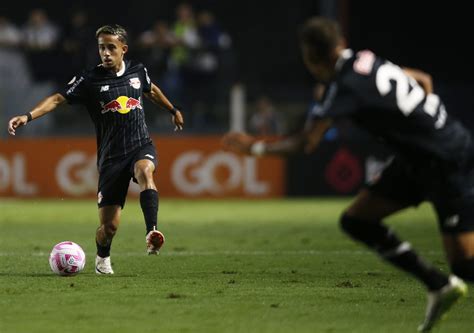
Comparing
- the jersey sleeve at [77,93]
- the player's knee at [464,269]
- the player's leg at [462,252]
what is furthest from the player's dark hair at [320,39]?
the jersey sleeve at [77,93]

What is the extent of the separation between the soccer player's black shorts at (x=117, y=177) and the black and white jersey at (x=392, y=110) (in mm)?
3700

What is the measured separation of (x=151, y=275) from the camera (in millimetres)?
9492

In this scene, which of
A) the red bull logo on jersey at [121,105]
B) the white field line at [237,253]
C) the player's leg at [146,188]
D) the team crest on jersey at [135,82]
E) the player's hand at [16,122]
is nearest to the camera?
the player's hand at [16,122]

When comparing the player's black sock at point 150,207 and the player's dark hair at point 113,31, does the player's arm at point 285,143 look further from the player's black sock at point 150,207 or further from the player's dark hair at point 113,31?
the player's dark hair at point 113,31

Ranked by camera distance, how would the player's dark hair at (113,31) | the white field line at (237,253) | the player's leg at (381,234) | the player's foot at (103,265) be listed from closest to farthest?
the player's leg at (381,234) < the player's foot at (103,265) < the player's dark hair at (113,31) < the white field line at (237,253)

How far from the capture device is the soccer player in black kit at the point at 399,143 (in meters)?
6.29

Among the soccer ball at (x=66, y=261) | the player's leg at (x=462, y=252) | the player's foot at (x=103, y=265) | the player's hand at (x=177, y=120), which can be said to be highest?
the player's hand at (x=177, y=120)

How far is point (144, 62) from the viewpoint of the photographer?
2188cm

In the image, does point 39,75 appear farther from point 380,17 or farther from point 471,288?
point 471,288

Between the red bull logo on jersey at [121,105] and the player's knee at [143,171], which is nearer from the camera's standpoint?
the player's knee at [143,171]

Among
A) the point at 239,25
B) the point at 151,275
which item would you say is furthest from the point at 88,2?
the point at 151,275

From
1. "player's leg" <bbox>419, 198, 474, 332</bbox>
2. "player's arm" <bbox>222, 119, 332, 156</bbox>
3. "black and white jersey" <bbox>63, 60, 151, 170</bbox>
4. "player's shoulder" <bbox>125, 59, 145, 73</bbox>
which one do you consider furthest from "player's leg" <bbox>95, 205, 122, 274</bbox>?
"player's leg" <bbox>419, 198, 474, 332</bbox>

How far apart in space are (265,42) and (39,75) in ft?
21.9

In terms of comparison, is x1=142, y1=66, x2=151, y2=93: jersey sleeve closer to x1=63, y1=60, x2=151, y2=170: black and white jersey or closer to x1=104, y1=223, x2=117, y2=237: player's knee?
x1=63, y1=60, x2=151, y2=170: black and white jersey
